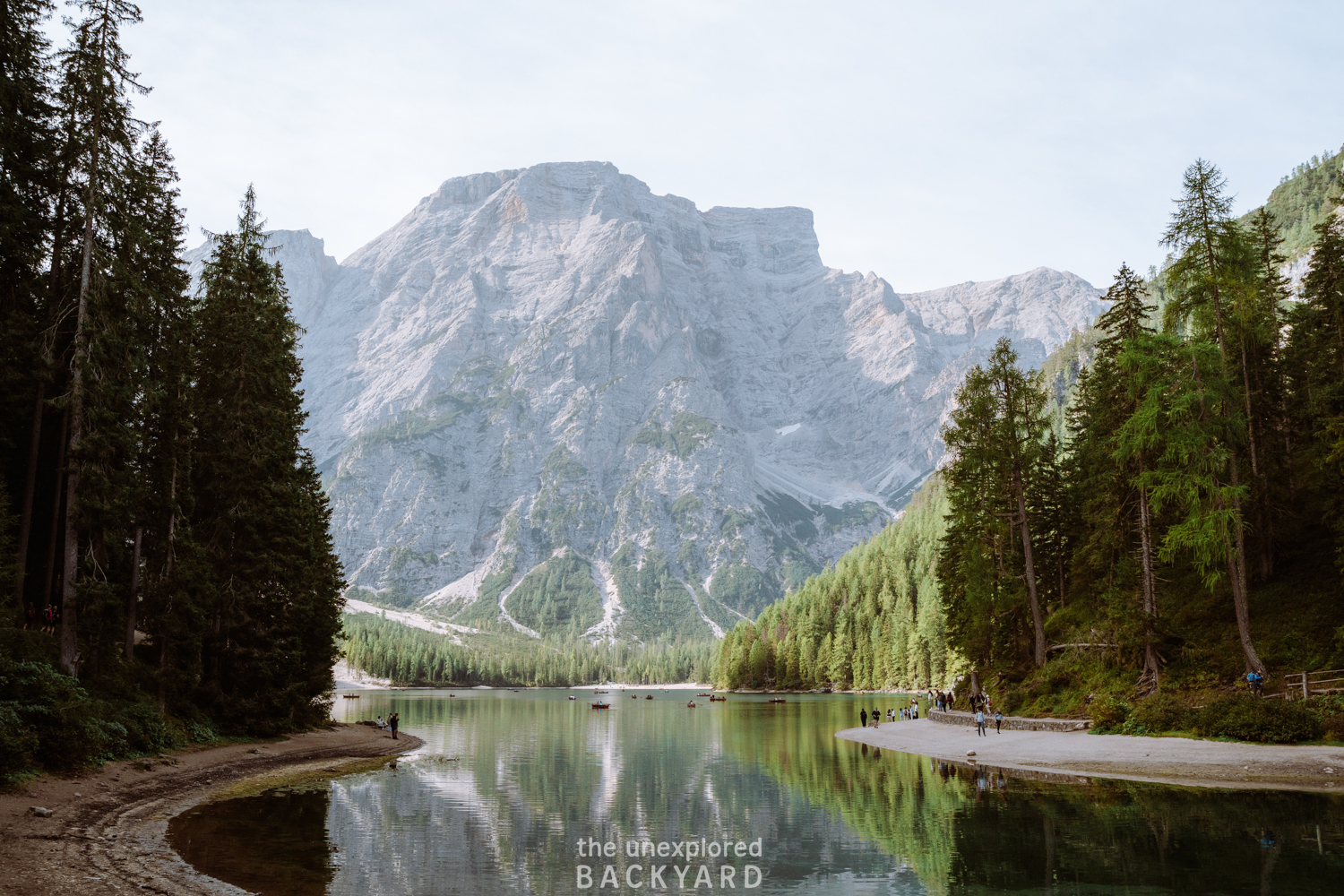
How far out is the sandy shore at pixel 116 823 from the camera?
1931 centimetres

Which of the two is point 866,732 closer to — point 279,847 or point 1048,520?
point 1048,520

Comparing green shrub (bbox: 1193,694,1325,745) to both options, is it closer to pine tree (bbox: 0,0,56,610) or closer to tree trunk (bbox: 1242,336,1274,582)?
tree trunk (bbox: 1242,336,1274,582)

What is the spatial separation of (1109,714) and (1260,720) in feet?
31.3

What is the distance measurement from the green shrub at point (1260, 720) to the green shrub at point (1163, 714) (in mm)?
2415

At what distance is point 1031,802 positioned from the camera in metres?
30.7

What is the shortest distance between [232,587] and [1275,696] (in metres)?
52.0

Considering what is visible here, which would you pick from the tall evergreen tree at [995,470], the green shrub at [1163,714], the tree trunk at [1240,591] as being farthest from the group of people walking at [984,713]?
the tree trunk at [1240,591]

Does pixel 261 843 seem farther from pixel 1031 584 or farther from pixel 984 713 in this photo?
pixel 1031 584

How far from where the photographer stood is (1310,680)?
3934 centimetres

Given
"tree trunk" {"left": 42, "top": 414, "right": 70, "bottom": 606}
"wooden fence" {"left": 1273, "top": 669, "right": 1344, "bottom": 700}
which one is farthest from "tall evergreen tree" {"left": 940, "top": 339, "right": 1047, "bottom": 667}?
"tree trunk" {"left": 42, "top": 414, "right": 70, "bottom": 606}

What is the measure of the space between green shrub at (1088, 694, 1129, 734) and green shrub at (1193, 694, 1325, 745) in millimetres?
5983

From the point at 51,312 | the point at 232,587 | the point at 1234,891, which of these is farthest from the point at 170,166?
the point at 1234,891

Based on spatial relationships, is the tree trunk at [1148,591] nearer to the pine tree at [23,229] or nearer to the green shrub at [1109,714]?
the green shrub at [1109,714]

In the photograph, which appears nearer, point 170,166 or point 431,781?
point 431,781
